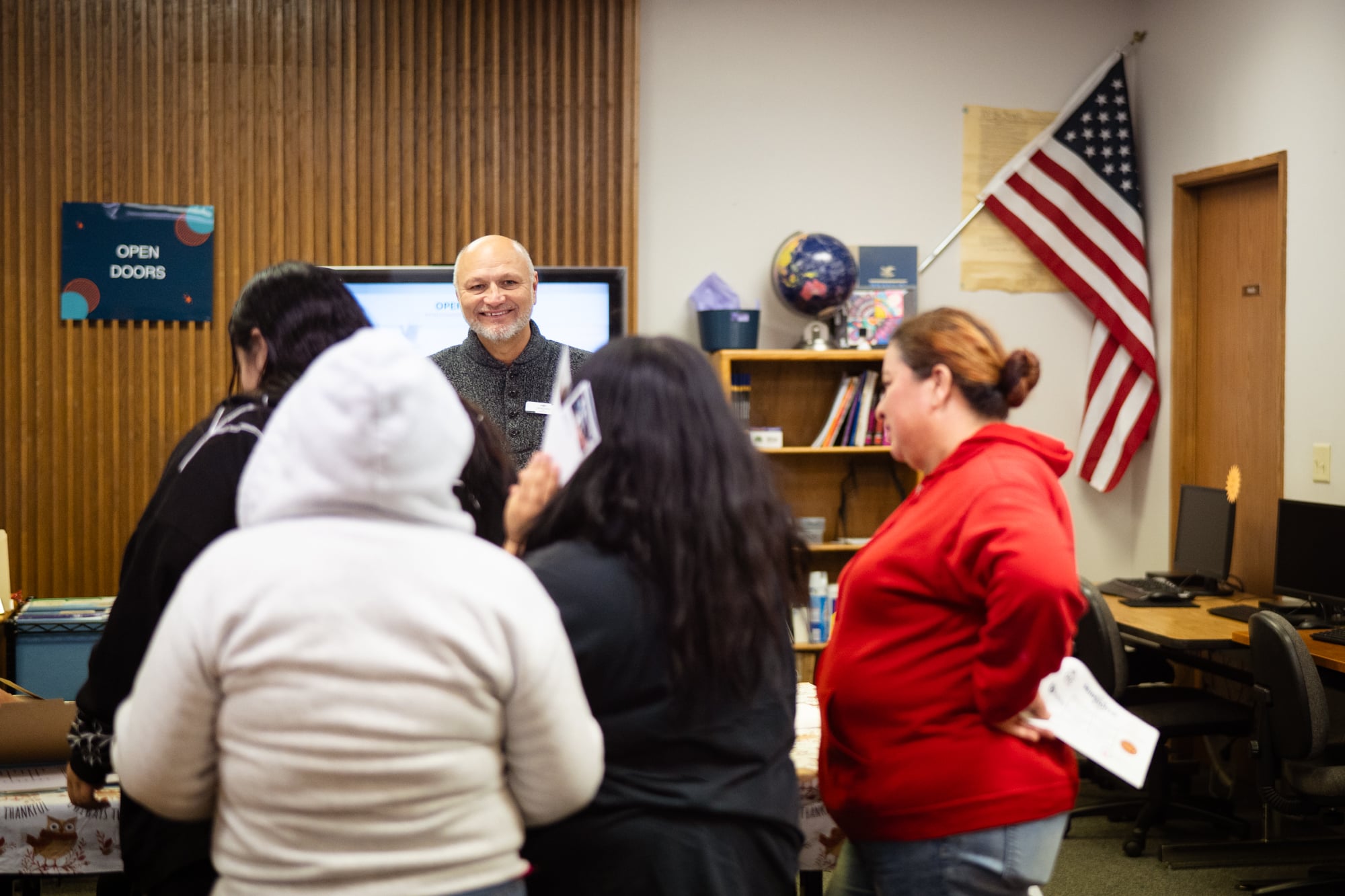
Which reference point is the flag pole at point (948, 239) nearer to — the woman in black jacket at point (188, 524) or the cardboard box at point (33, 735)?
the woman in black jacket at point (188, 524)

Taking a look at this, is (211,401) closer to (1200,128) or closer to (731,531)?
(731,531)

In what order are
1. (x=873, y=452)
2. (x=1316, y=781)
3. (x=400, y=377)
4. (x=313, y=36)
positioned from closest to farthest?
(x=400, y=377) < (x=1316, y=781) < (x=313, y=36) < (x=873, y=452)

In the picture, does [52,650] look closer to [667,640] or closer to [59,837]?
[59,837]

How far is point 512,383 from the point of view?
121 inches

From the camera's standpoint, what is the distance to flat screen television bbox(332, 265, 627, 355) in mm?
4688

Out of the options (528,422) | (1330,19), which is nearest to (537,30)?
(528,422)

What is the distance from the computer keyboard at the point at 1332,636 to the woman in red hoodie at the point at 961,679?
260 cm

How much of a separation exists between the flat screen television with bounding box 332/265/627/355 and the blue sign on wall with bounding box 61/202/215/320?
0.68 meters

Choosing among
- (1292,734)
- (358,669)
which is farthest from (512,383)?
(1292,734)

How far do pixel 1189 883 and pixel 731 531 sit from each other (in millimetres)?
3333

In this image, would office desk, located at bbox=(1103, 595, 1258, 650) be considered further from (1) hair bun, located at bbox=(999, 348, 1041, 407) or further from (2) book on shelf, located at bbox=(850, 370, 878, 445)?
(1) hair bun, located at bbox=(999, 348, 1041, 407)

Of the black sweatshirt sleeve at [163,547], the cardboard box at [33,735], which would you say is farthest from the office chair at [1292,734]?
the cardboard box at [33,735]

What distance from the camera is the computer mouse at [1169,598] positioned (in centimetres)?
475

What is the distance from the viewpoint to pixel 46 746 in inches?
88.3
